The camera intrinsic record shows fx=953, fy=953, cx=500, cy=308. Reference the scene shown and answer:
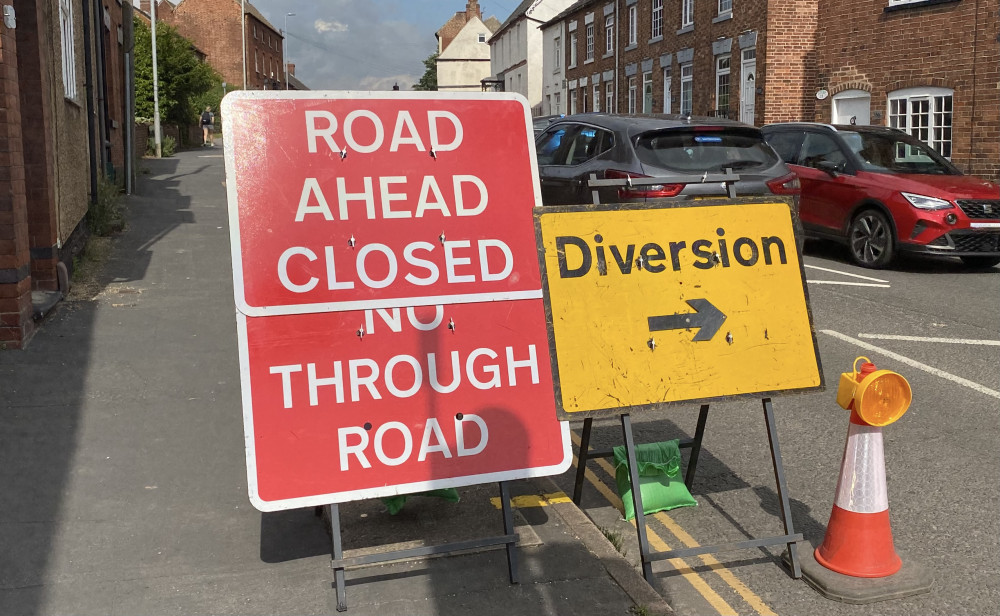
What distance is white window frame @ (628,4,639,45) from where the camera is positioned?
34.0 meters

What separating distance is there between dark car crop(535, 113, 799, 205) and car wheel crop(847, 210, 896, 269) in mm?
2427

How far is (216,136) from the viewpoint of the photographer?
51.0 m

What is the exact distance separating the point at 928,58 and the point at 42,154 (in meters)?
17.2

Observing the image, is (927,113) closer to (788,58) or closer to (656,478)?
(788,58)

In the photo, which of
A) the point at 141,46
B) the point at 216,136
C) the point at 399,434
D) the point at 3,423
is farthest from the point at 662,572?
the point at 216,136

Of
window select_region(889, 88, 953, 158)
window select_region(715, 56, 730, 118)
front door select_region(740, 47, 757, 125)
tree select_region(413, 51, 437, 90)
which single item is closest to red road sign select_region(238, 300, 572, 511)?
window select_region(889, 88, 953, 158)

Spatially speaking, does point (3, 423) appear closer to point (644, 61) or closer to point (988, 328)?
point (988, 328)

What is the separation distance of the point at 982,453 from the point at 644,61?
29.3 meters

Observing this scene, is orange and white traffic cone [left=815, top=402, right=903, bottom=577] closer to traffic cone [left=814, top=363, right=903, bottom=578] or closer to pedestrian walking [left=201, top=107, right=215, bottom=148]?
traffic cone [left=814, top=363, right=903, bottom=578]

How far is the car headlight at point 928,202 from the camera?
39.2 feet

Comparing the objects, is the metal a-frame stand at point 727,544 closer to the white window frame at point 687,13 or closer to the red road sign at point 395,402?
the red road sign at point 395,402

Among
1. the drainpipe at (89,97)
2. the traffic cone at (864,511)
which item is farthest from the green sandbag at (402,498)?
the drainpipe at (89,97)

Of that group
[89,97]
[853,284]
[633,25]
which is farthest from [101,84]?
[633,25]

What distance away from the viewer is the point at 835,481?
516cm
